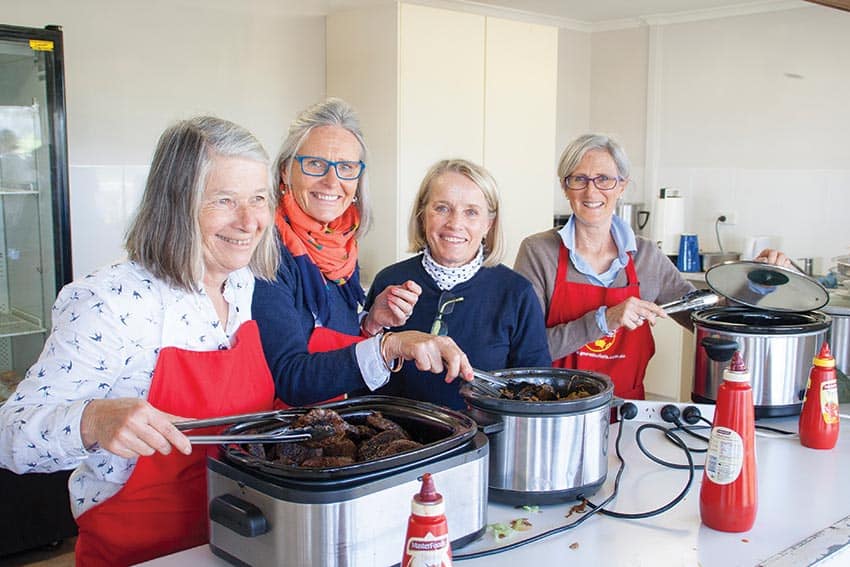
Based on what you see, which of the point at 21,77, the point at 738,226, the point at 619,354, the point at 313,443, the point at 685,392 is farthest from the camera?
the point at 738,226

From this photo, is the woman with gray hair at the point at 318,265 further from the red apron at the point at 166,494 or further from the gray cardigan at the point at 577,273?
the gray cardigan at the point at 577,273

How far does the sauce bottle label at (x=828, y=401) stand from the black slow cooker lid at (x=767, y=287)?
34 cm

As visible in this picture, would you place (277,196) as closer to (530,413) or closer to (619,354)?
(530,413)

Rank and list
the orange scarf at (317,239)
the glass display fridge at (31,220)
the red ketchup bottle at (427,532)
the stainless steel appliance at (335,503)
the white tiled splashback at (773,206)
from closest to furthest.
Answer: the red ketchup bottle at (427,532) < the stainless steel appliance at (335,503) < the orange scarf at (317,239) < the glass display fridge at (31,220) < the white tiled splashback at (773,206)

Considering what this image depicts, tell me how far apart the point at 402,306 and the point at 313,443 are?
604 mm

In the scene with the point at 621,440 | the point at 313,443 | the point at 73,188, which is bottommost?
the point at 621,440

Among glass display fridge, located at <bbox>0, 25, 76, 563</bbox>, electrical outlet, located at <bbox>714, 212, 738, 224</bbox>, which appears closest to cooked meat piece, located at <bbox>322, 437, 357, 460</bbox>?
glass display fridge, located at <bbox>0, 25, 76, 563</bbox>

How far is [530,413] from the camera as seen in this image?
143 centimetres

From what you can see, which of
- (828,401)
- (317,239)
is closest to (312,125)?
(317,239)

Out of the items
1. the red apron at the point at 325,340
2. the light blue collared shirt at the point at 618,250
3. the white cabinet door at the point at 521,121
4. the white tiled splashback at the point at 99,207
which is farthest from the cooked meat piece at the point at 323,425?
the white cabinet door at the point at 521,121

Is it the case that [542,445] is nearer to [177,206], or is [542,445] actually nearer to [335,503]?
[335,503]

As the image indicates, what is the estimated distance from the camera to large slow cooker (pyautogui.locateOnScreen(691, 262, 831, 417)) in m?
2.01

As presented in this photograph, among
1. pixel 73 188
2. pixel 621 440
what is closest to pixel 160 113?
pixel 73 188

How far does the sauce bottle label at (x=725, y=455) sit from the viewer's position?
138 centimetres
